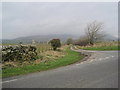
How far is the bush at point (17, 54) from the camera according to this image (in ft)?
51.6

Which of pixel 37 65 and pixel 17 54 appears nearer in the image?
pixel 37 65

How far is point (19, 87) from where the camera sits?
714 centimetres

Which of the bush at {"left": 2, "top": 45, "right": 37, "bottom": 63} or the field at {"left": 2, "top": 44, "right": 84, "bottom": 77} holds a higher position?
the bush at {"left": 2, "top": 45, "right": 37, "bottom": 63}

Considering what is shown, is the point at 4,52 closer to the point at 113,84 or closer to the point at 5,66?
the point at 5,66

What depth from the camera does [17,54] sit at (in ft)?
52.9

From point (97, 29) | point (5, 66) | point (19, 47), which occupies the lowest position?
point (5, 66)

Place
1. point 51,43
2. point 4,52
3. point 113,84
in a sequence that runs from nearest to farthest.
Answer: point 113,84 < point 4,52 < point 51,43

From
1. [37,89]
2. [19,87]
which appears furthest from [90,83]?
[19,87]

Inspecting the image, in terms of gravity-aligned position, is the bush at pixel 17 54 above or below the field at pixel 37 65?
above

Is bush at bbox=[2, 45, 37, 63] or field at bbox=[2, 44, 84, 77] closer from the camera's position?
field at bbox=[2, 44, 84, 77]

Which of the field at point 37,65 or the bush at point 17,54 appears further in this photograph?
the bush at point 17,54

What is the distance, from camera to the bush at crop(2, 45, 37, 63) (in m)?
15.7

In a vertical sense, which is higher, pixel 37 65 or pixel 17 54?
pixel 17 54

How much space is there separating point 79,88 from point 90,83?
836 millimetres
